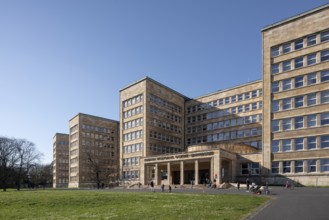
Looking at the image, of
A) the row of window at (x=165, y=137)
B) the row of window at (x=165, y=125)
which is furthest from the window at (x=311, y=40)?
the row of window at (x=165, y=137)

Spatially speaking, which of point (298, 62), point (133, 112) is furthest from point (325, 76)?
point (133, 112)

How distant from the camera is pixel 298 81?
6097cm

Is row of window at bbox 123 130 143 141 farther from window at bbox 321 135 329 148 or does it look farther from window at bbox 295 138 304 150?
window at bbox 321 135 329 148

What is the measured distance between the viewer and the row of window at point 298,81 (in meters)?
57.9

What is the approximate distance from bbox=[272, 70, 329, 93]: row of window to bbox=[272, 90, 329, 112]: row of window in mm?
2012

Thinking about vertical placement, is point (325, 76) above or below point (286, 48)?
below

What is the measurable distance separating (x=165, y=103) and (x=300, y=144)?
44060 millimetres

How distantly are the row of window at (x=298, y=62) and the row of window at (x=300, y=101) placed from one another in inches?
214

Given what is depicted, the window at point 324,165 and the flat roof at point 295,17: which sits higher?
the flat roof at point 295,17

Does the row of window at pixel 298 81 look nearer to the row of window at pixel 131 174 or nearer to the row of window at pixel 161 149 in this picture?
the row of window at pixel 161 149

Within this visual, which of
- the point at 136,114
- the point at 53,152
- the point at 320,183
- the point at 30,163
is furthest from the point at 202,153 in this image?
the point at 53,152

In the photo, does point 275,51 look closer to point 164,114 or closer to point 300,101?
point 300,101

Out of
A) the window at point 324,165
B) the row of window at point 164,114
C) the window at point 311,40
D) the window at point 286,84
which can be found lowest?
the window at point 324,165

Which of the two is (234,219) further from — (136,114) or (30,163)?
(30,163)
